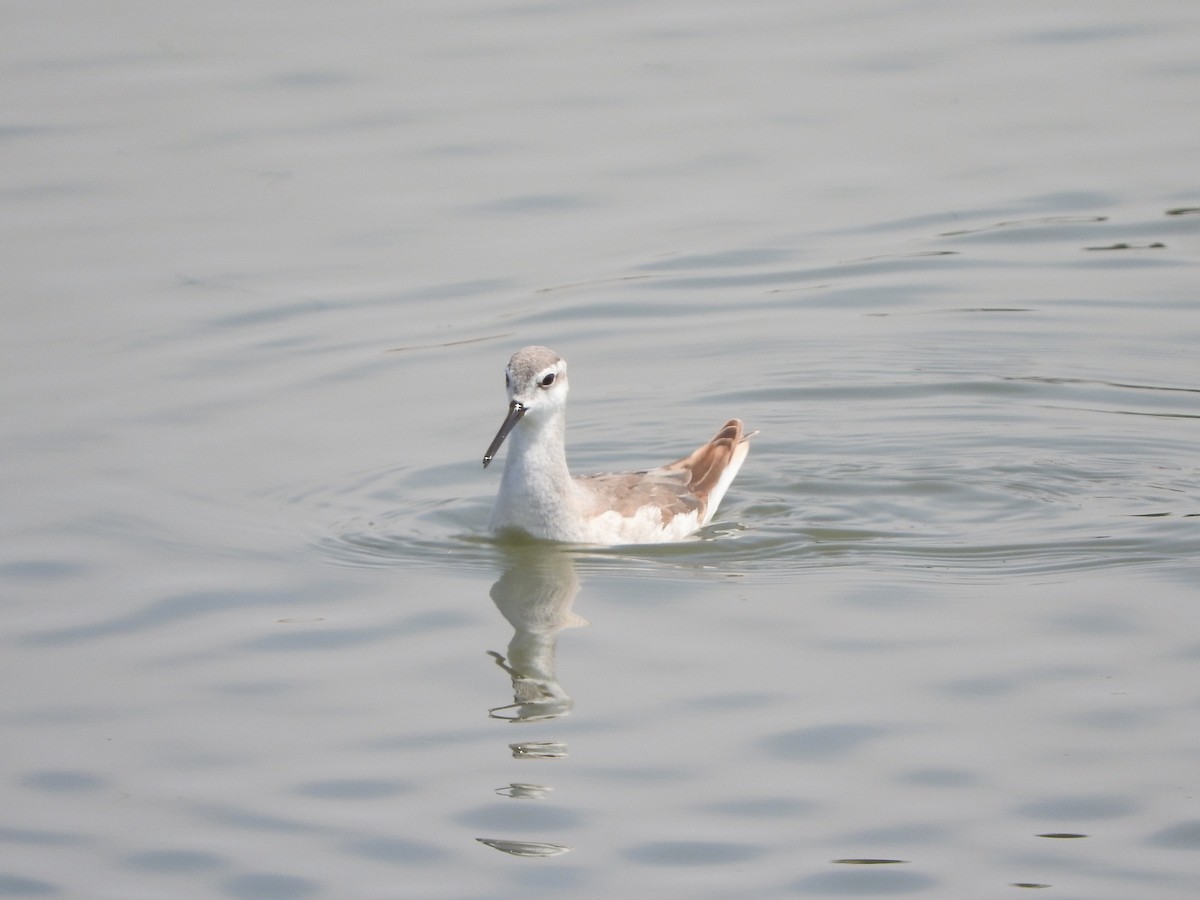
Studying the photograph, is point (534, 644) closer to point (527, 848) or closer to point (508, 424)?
point (508, 424)

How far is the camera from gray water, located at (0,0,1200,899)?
8531mm

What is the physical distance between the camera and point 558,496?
471 inches

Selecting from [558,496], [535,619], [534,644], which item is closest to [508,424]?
[558,496]

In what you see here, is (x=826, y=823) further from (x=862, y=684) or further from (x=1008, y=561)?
(x=1008, y=561)

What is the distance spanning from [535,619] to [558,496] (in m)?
1.25

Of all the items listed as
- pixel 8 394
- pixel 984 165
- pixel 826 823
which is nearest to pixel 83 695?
pixel 826 823

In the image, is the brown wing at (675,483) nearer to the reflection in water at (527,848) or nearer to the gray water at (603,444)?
the gray water at (603,444)

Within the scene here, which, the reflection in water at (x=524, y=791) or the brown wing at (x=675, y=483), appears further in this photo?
the brown wing at (x=675, y=483)

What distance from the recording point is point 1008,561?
1139 centimetres

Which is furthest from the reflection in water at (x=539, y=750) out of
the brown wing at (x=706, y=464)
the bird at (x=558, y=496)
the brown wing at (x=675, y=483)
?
the brown wing at (x=706, y=464)

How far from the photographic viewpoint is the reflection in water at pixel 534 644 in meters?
8.70

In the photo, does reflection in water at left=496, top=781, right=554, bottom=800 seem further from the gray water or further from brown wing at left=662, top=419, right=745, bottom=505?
brown wing at left=662, top=419, right=745, bottom=505

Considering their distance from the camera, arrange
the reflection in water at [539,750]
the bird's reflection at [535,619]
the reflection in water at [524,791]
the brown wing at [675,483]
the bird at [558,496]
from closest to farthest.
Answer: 1. the reflection in water at [524,791]
2. the reflection in water at [539,750]
3. the bird's reflection at [535,619]
4. the bird at [558,496]
5. the brown wing at [675,483]

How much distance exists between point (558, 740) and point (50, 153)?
12.2 metres
